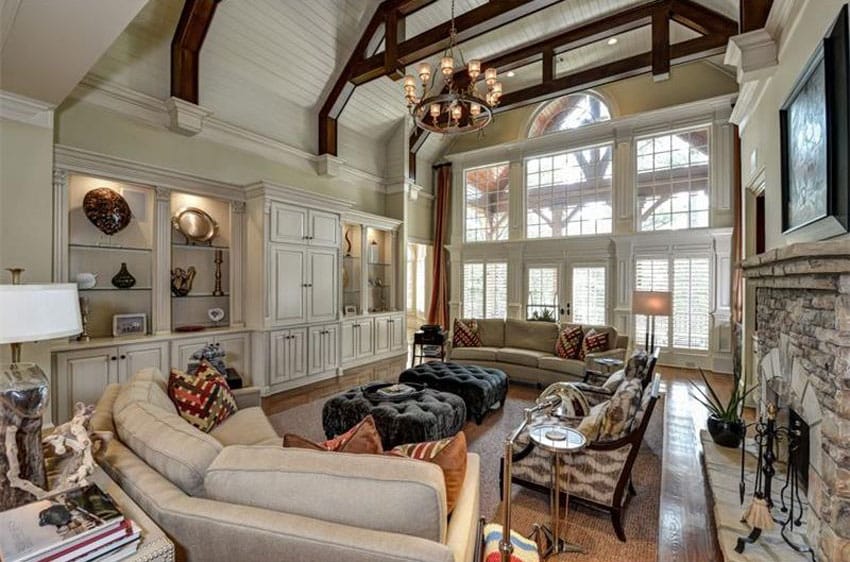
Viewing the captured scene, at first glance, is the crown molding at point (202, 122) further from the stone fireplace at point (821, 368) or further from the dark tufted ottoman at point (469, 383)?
the stone fireplace at point (821, 368)

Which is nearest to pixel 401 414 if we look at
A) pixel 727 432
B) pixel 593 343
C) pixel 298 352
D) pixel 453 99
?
pixel 727 432

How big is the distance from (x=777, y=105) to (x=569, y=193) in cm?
431

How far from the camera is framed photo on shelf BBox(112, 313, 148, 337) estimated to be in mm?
3934

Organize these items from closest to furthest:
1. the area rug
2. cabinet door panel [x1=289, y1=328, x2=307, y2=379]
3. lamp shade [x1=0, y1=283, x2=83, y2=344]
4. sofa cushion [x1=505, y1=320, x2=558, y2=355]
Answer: lamp shade [x1=0, y1=283, x2=83, y2=344] < the area rug < cabinet door panel [x1=289, y1=328, x2=307, y2=379] < sofa cushion [x1=505, y1=320, x2=558, y2=355]

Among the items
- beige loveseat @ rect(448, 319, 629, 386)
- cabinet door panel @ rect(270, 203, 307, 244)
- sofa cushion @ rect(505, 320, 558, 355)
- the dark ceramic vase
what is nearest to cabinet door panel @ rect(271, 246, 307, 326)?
cabinet door panel @ rect(270, 203, 307, 244)

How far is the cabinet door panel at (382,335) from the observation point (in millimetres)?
6738

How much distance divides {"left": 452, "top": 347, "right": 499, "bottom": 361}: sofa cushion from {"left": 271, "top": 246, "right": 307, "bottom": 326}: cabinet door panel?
227cm

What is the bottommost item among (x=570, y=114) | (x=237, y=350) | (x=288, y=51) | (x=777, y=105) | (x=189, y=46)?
(x=237, y=350)

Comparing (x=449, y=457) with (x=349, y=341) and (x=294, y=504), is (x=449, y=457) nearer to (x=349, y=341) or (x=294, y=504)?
(x=294, y=504)

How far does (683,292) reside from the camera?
21.0 feet

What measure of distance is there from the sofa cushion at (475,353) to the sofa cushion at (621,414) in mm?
3189

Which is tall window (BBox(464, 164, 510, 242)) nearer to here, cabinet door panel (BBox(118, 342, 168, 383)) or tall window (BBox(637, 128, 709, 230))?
tall window (BBox(637, 128, 709, 230))

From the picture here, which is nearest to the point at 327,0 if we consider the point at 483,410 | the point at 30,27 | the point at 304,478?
the point at 30,27

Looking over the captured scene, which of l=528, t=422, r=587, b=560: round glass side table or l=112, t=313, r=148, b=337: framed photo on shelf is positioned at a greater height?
l=112, t=313, r=148, b=337: framed photo on shelf
